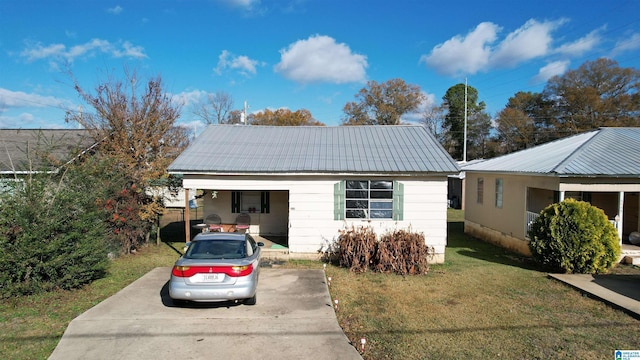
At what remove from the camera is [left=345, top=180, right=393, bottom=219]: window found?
11586 mm

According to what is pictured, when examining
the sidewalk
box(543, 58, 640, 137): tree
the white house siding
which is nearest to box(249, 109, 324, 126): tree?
box(543, 58, 640, 137): tree

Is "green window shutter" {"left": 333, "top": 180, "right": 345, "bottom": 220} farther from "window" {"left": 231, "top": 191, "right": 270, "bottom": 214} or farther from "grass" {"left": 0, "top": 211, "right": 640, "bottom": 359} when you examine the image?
"window" {"left": 231, "top": 191, "right": 270, "bottom": 214}

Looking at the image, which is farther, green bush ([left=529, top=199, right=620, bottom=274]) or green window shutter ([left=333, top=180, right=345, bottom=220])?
green window shutter ([left=333, top=180, right=345, bottom=220])

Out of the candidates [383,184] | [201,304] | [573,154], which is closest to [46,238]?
[201,304]

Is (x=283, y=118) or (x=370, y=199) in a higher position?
(x=283, y=118)

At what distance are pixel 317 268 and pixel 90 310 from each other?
18.7 feet

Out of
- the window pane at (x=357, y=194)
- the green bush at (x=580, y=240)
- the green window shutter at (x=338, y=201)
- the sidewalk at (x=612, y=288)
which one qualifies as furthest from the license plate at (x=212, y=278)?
the green bush at (x=580, y=240)

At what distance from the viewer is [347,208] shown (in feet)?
38.1

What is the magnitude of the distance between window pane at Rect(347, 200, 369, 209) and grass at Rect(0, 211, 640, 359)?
6.69ft

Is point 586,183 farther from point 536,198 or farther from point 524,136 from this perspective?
point 524,136

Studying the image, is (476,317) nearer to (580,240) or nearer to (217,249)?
(580,240)

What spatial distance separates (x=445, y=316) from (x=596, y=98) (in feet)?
126

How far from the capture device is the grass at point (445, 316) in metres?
5.74

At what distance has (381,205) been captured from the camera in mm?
11602
